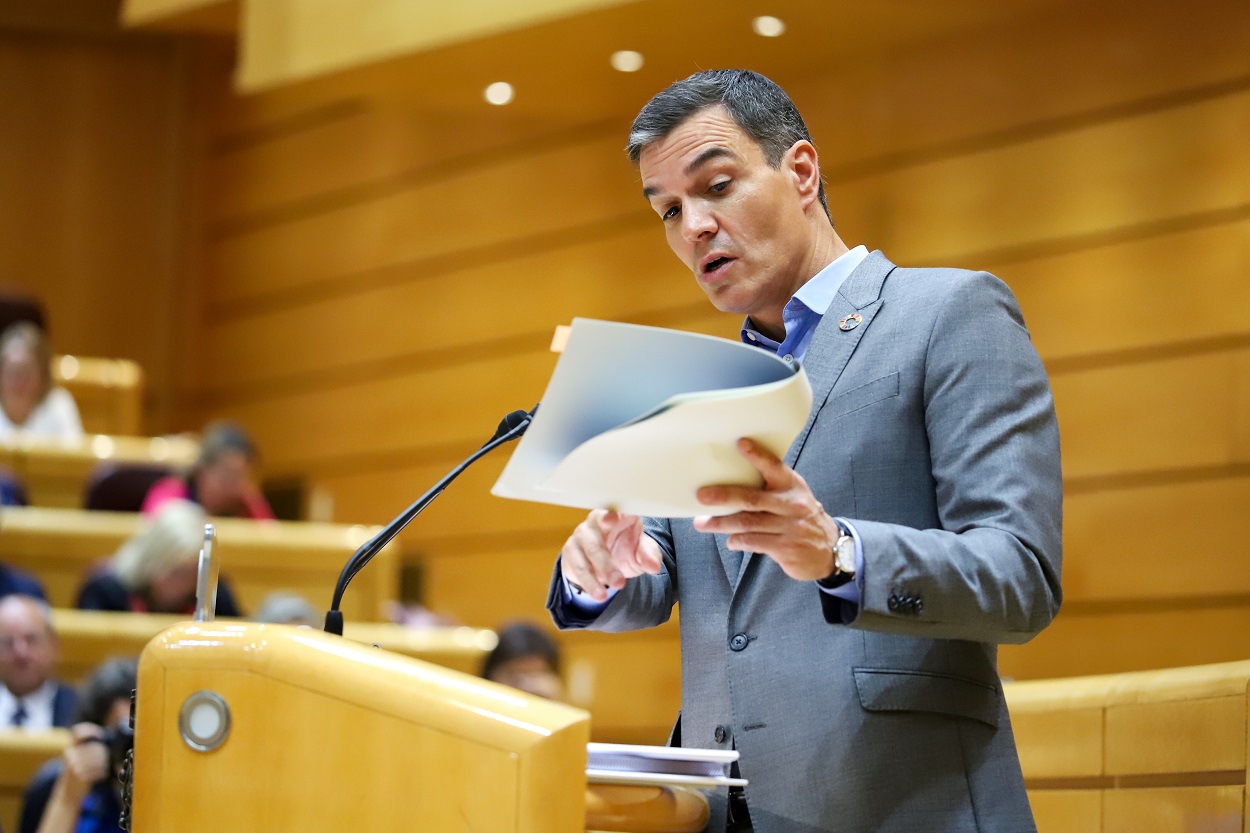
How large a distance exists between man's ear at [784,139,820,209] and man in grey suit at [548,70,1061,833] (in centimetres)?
4

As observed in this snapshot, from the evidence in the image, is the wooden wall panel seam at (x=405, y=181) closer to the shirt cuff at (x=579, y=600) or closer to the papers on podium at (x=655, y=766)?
the shirt cuff at (x=579, y=600)

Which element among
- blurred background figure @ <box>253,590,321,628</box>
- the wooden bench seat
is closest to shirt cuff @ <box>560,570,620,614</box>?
the wooden bench seat

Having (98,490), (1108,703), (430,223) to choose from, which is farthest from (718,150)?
(430,223)

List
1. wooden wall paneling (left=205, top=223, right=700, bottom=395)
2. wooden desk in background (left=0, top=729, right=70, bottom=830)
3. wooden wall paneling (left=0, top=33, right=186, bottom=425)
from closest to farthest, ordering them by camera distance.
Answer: wooden desk in background (left=0, top=729, right=70, bottom=830), wooden wall paneling (left=205, top=223, right=700, bottom=395), wooden wall paneling (left=0, top=33, right=186, bottom=425)

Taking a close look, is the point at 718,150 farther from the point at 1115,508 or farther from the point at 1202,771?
the point at 1115,508

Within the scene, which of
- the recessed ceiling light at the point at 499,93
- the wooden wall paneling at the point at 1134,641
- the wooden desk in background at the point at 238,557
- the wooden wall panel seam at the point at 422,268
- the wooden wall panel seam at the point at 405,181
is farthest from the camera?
the wooden wall panel seam at the point at 405,181

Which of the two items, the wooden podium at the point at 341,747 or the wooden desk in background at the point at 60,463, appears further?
the wooden desk in background at the point at 60,463

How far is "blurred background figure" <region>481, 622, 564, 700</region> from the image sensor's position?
3.66m

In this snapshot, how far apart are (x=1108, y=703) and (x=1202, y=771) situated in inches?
6.1

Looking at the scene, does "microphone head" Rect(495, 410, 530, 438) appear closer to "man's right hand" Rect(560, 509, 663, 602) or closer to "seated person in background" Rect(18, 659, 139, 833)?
"man's right hand" Rect(560, 509, 663, 602)

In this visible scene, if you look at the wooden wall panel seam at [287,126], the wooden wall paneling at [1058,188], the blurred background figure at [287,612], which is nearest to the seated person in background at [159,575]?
the blurred background figure at [287,612]

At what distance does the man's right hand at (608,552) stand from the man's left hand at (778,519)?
0.58ft

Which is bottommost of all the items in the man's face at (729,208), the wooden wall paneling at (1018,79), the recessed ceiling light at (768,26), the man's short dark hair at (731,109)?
the man's face at (729,208)

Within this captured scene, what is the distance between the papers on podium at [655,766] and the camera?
106 centimetres
